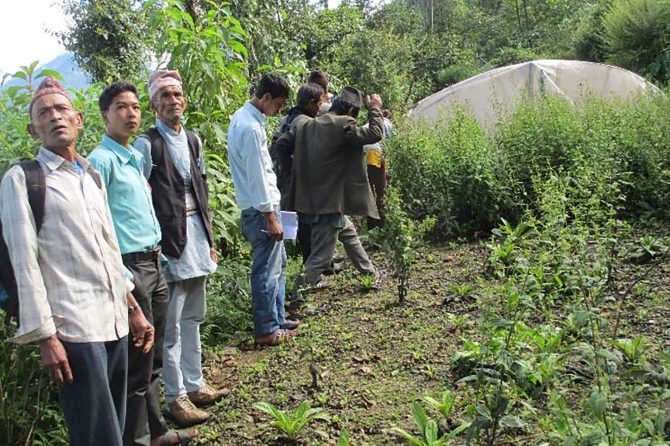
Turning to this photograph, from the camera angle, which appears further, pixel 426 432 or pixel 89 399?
pixel 426 432

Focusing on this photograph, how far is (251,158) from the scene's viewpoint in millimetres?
4125

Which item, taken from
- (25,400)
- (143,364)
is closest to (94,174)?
(143,364)

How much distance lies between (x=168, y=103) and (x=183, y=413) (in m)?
1.64

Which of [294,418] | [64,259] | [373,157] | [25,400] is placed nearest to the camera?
[64,259]

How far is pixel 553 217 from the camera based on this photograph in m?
3.48

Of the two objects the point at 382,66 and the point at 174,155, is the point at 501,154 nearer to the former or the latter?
the point at 174,155

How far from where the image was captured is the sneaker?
3391 mm

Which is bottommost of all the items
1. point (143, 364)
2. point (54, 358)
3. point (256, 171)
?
point (143, 364)

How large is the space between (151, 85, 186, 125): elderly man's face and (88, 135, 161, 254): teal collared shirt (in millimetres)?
462

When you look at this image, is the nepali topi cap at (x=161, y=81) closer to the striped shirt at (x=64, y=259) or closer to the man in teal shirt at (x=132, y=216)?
the man in teal shirt at (x=132, y=216)

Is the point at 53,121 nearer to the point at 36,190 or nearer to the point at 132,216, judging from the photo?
the point at 36,190

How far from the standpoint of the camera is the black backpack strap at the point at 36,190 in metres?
2.21

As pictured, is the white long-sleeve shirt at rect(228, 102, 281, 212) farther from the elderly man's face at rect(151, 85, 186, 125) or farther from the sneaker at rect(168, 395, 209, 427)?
the sneaker at rect(168, 395, 209, 427)

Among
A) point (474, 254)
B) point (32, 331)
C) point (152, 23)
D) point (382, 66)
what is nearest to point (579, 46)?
point (382, 66)
